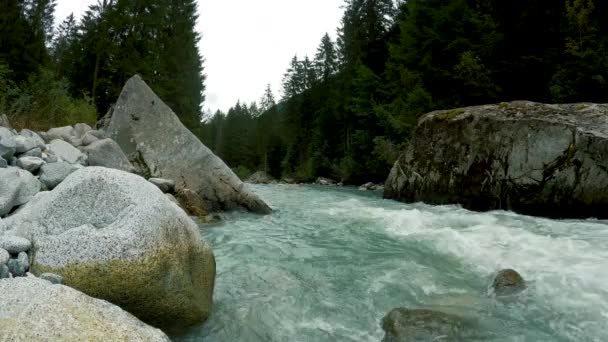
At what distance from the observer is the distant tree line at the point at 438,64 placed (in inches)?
565

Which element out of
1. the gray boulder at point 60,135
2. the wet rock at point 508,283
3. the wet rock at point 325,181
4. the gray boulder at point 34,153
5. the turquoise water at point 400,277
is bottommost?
the wet rock at point 325,181

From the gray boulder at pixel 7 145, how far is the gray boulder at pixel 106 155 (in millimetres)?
2073

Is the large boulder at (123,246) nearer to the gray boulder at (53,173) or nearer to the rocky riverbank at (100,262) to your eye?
the rocky riverbank at (100,262)

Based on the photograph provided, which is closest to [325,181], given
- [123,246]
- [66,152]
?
[66,152]

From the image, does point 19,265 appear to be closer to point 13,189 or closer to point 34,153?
point 13,189

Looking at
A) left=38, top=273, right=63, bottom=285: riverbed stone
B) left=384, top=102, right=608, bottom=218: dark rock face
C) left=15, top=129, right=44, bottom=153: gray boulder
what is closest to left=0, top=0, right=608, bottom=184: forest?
left=15, top=129, right=44, bottom=153: gray boulder

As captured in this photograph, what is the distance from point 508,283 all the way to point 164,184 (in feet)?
24.3

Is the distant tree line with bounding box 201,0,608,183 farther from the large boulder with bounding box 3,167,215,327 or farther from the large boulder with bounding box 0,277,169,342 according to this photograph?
the large boulder with bounding box 0,277,169,342

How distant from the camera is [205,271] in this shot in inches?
153

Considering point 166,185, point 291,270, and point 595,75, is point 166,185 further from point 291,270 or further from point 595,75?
point 595,75

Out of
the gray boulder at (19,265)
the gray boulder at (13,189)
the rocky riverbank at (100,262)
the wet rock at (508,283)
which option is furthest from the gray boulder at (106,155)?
the wet rock at (508,283)

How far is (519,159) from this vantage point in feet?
32.8

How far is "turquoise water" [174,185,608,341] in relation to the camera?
3594mm

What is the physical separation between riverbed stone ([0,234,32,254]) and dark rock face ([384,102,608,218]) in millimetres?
10324
